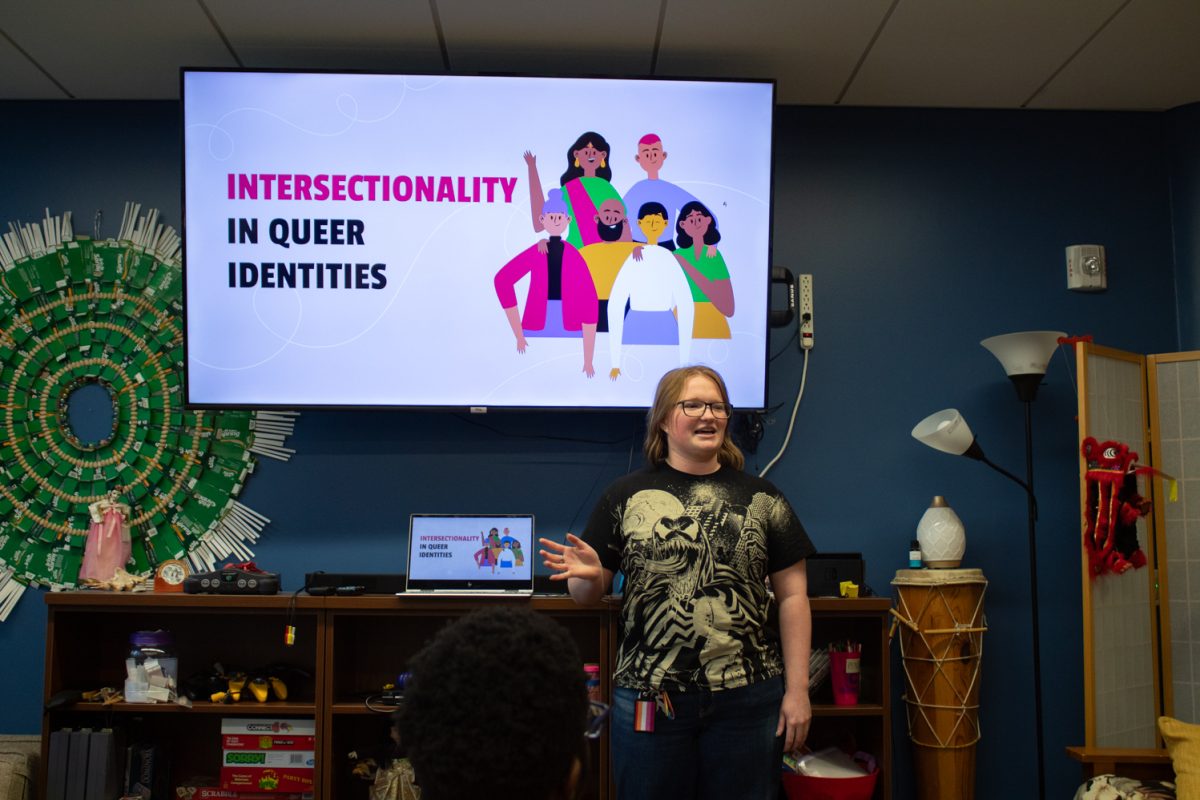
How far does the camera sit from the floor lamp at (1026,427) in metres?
3.08

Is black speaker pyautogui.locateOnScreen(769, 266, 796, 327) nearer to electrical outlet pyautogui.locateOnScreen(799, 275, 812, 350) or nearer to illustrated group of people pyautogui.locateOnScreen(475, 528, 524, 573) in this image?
electrical outlet pyautogui.locateOnScreen(799, 275, 812, 350)

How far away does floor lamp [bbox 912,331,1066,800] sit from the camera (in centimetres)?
308

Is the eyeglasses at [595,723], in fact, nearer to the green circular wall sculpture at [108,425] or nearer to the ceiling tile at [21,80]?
the green circular wall sculpture at [108,425]

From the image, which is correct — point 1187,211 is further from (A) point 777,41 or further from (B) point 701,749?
(B) point 701,749

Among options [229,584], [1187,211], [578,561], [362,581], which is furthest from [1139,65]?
[229,584]

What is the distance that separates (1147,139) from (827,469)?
1687 millimetres

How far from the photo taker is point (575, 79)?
3.10 meters

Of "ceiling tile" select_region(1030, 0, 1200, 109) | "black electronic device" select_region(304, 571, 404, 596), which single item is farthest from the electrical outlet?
"black electronic device" select_region(304, 571, 404, 596)

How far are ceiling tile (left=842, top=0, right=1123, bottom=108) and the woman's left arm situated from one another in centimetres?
170

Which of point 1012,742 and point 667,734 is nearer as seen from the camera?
point 667,734

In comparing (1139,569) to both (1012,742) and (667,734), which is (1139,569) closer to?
(1012,742)

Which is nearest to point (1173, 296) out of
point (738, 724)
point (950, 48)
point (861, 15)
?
point (950, 48)

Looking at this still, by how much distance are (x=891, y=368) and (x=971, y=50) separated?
1056 millimetres

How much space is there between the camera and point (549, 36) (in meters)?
3.06
